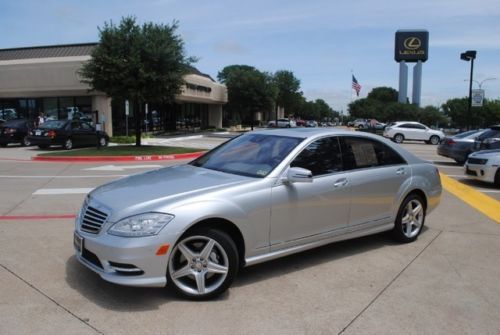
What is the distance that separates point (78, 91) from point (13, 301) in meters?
30.1

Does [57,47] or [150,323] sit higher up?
[57,47]

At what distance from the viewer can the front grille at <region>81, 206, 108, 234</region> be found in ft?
14.4

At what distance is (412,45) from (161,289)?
10393 cm

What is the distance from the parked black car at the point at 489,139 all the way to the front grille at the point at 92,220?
48.7ft

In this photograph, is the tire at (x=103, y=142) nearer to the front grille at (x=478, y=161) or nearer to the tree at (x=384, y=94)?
the front grille at (x=478, y=161)

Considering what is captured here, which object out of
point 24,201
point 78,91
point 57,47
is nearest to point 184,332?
point 24,201

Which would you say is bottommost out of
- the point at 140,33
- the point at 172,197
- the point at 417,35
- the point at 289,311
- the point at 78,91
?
the point at 289,311

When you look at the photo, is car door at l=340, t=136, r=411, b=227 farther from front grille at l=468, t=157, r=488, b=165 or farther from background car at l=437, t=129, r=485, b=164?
background car at l=437, t=129, r=485, b=164

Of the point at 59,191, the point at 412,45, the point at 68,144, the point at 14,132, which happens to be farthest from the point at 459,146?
the point at 412,45

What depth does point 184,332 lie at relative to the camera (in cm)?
385

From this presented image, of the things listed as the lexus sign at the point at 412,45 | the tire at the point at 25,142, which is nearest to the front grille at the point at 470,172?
the tire at the point at 25,142

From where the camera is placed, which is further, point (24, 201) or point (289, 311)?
point (24, 201)

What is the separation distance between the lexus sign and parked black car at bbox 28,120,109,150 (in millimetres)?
86751

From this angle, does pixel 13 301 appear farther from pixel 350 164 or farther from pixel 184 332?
pixel 350 164
